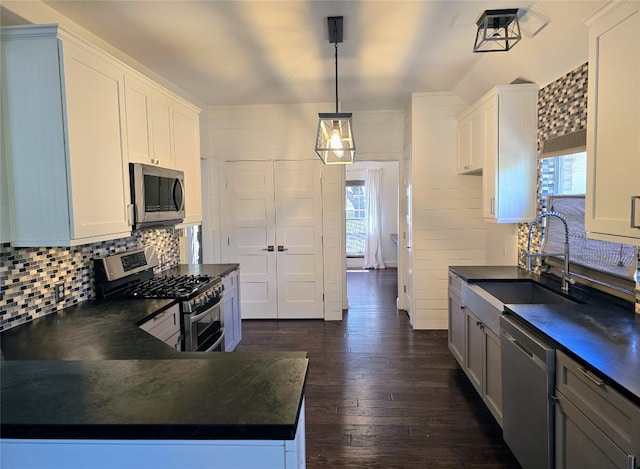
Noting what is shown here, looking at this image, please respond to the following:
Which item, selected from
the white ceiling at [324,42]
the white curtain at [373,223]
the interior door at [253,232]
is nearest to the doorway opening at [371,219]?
the white curtain at [373,223]

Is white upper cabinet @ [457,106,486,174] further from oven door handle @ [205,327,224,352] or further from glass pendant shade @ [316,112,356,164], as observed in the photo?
oven door handle @ [205,327,224,352]

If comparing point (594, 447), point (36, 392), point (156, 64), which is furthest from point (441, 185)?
point (36, 392)

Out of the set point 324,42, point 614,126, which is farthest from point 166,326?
point 614,126

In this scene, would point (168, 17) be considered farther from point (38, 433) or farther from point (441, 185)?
point (441, 185)

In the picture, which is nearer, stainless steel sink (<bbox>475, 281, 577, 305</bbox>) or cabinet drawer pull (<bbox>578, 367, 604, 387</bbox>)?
cabinet drawer pull (<bbox>578, 367, 604, 387</bbox>)

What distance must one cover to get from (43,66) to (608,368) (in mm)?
2681

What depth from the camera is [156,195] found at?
2859mm

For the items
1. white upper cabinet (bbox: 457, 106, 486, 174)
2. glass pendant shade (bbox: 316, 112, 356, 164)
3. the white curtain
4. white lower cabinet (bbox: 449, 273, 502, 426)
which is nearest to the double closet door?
white upper cabinet (bbox: 457, 106, 486, 174)

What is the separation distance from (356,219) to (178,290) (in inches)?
291

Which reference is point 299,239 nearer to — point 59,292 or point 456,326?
point 456,326

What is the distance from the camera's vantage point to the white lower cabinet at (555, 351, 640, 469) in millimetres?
1322

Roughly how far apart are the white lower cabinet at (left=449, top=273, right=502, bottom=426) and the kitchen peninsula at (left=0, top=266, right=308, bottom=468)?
1673 mm

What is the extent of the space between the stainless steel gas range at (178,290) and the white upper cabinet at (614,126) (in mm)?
2336

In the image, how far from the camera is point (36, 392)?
123 cm
